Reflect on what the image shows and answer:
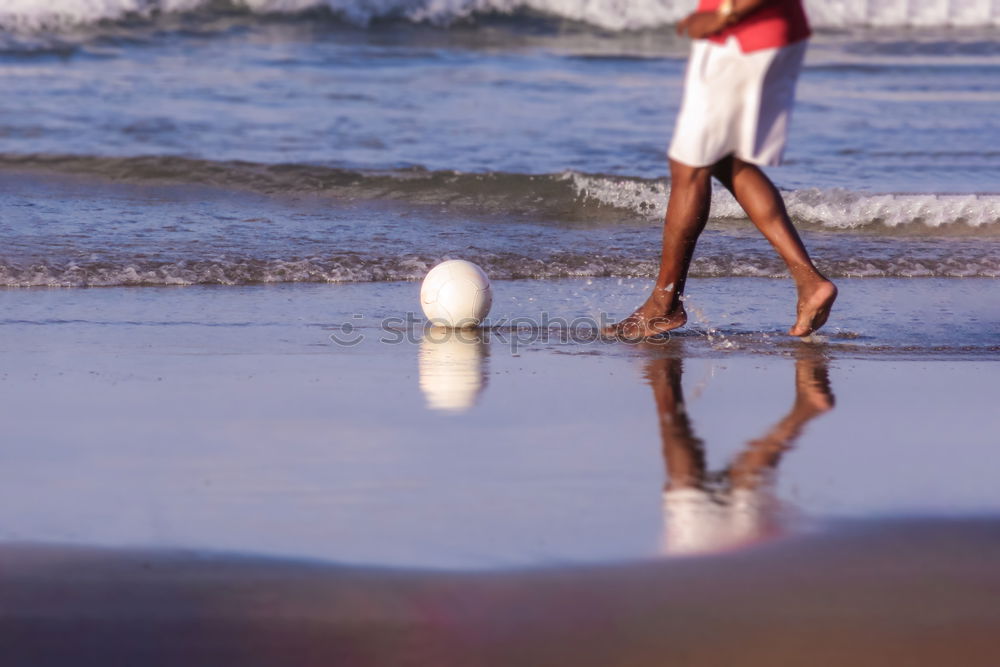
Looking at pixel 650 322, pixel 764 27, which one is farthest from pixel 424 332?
pixel 764 27

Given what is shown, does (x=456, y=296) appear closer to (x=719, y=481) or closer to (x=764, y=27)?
(x=764, y=27)

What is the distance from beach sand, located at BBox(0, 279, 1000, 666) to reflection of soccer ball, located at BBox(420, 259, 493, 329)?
15 cm

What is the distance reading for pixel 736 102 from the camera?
4379 mm

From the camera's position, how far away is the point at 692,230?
4.78 meters

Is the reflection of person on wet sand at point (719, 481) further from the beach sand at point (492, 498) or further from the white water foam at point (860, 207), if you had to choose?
the white water foam at point (860, 207)

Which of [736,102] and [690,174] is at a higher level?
[736,102]

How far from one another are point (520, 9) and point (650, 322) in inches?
640

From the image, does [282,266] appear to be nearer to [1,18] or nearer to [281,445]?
[281,445]

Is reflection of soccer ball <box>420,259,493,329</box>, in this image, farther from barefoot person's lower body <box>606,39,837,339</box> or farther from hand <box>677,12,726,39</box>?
hand <box>677,12,726,39</box>

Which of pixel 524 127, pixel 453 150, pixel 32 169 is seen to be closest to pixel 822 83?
pixel 524 127

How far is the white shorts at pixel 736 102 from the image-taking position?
4.32 m

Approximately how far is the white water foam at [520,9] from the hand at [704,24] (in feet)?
46.4

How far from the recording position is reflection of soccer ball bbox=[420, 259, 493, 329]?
5.01 metres

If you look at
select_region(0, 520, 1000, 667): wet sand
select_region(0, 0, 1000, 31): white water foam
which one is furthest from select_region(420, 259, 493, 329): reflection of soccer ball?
select_region(0, 0, 1000, 31): white water foam
